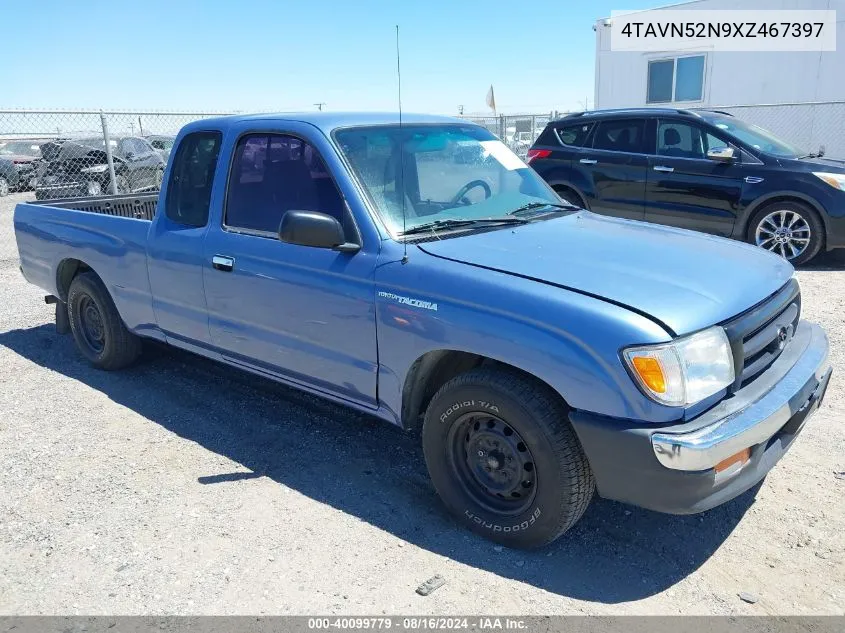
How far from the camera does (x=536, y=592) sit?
2.76 metres

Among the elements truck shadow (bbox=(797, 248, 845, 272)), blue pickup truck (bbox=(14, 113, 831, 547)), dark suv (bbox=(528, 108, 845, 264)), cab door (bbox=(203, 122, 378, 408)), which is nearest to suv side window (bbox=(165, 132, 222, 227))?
blue pickup truck (bbox=(14, 113, 831, 547))

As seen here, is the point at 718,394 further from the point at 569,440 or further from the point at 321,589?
the point at 321,589

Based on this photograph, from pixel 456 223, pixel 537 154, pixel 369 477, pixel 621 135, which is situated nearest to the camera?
pixel 456 223

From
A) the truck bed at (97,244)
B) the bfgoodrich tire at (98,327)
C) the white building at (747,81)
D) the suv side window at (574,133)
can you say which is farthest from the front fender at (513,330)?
the white building at (747,81)

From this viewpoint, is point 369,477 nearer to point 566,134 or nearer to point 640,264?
point 640,264

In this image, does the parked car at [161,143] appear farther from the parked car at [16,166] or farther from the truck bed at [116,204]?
the truck bed at [116,204]

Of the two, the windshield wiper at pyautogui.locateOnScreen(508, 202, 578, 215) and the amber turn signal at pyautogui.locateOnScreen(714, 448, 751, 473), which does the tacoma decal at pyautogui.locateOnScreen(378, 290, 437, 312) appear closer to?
the windshield wiper at pyautogui.locateOnScreen(508, 202, 578, 215)

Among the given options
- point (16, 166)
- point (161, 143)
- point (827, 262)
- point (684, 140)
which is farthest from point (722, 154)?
point (16, 166)

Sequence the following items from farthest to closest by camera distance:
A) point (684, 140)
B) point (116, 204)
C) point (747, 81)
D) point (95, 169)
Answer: point (747, 81) → point (95, 169) → point (684, 140) → point (116, 204)

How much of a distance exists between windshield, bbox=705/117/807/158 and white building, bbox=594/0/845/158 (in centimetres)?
458

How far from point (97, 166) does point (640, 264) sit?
12475 mm

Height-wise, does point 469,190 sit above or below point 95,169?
above

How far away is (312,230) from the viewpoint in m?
3.21

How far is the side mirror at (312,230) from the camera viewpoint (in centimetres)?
321
